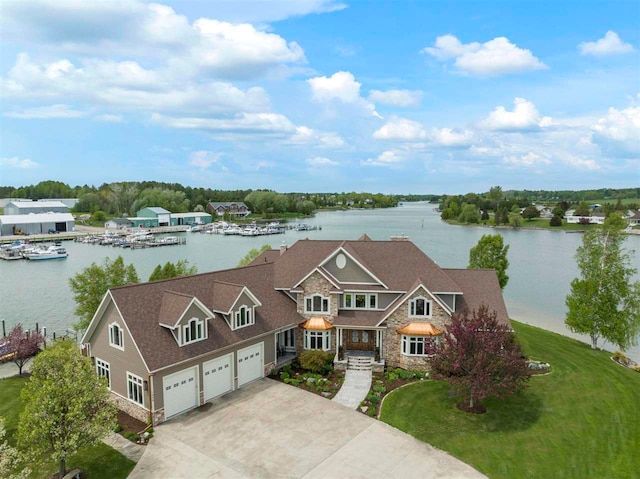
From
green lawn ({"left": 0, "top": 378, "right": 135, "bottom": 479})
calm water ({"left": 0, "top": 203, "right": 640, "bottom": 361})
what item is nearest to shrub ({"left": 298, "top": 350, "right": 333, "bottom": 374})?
green lawn ({"left": 0, "top": 378, "right": 135, "bottom": 479})

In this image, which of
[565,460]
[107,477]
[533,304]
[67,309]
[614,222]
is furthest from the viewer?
[533,304]

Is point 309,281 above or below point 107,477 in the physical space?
above

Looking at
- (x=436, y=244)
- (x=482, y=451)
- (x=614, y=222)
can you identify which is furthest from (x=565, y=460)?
(x=436, y=244)

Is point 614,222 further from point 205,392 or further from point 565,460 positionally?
point 205,392

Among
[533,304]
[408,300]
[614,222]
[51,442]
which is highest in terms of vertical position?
[614,222]

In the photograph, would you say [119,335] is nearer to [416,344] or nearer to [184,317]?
[184,317]

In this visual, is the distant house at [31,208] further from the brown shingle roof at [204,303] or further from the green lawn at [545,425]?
the green lawn at [545,425]

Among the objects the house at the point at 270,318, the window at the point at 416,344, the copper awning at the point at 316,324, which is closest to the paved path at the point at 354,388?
the house at the point at 270,318
